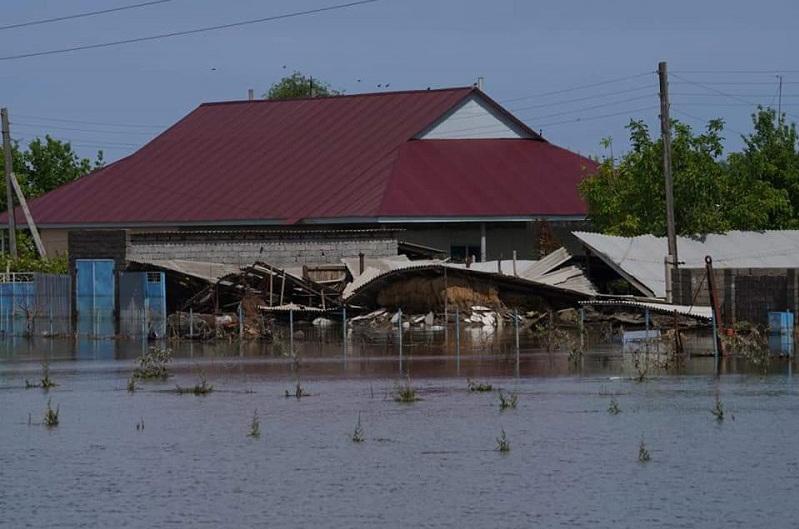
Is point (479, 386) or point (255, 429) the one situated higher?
point (479, 386)

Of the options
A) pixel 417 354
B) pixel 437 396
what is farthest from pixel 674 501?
pixel 417 354

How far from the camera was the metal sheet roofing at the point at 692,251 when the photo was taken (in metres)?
42.5

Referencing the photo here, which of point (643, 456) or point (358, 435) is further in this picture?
point (358, 435)

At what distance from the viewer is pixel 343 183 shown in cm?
5266

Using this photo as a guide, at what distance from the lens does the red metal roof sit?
5112 centimetres

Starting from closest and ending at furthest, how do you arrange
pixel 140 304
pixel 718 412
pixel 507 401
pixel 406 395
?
pixel 718 412 → pixel 507 401 → pixel 406 395 → pixel 140 304

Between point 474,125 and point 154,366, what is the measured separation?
31333 millimetres

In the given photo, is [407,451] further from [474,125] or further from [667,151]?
[474,125]

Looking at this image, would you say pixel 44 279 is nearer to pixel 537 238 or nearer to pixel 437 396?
pixel 537 238

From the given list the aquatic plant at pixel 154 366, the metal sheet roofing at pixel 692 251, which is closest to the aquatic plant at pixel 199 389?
the aquatic plant at pixel 154 366

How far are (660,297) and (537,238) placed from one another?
871 centimetres

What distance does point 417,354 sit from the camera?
106 feet

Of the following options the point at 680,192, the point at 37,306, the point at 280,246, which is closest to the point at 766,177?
the point at 680,192

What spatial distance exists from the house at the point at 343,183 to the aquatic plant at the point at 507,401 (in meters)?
23.6
